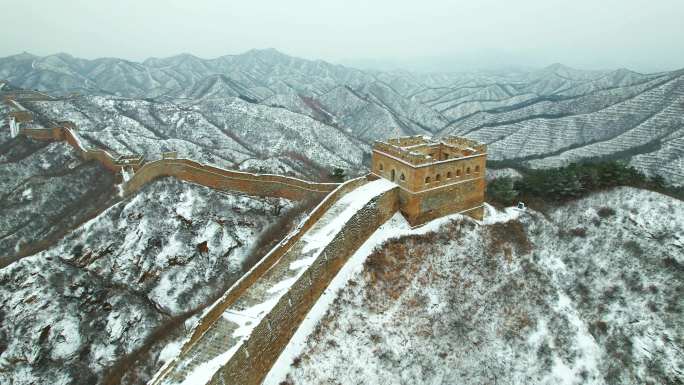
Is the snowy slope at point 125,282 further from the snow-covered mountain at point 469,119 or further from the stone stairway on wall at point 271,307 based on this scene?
the snow-covered mountain at point 469,119

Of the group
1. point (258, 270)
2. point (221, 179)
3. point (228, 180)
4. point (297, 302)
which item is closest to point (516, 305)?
point (297, 302)

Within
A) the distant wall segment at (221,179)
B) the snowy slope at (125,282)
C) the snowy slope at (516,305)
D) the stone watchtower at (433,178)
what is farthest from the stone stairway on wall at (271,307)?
the snowy slope at (125,282)

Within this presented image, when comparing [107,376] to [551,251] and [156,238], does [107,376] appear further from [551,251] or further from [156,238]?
[551,251]

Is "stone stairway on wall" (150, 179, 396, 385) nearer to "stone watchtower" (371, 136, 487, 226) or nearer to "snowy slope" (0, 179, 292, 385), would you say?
"stone watchtower" (371, 136, 487, 226)

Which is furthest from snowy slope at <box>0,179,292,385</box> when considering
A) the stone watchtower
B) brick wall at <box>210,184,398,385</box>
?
the stone watchtower

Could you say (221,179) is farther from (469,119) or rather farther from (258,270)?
(469,119)
